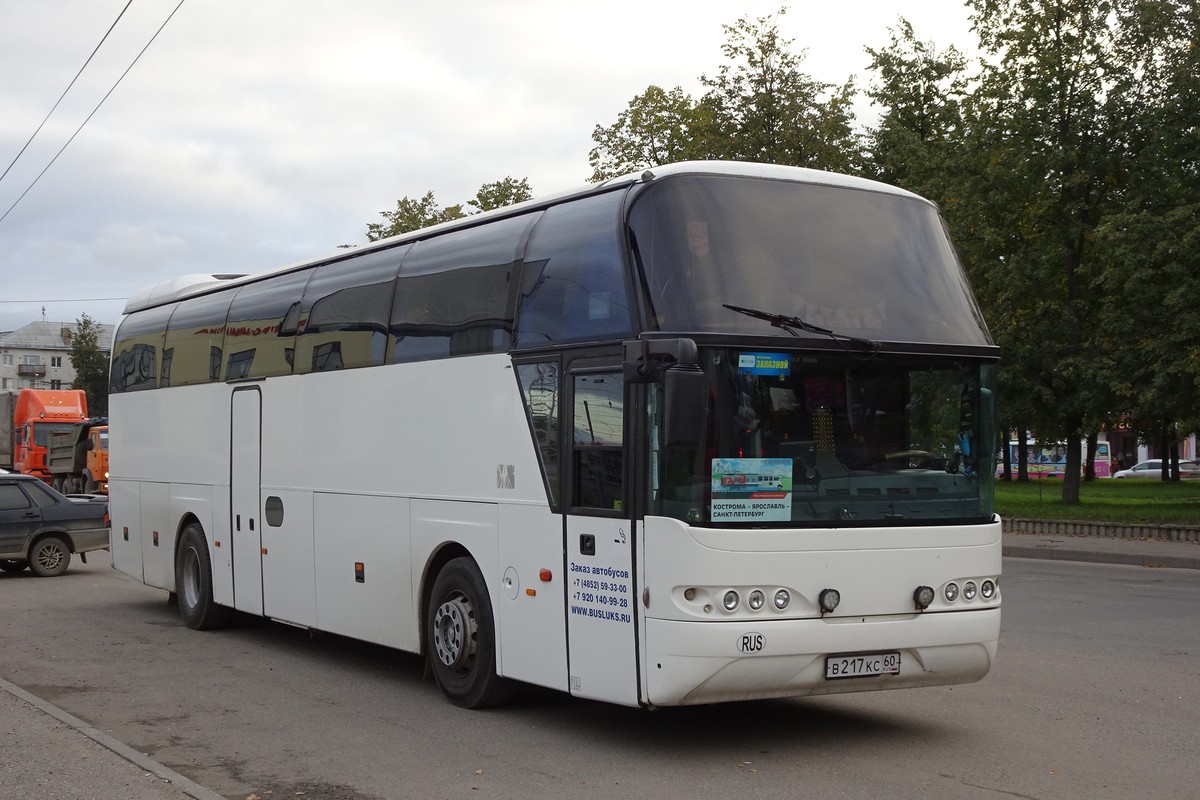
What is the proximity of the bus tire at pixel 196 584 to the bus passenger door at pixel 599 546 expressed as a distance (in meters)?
6.87

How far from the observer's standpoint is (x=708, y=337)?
752 centimetres

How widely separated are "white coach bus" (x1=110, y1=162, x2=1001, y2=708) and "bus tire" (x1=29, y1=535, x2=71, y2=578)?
474 inches

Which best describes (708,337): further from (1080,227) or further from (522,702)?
(1080,227)

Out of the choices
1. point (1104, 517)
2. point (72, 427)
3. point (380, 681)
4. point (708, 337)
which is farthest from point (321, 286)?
point (72, 427)

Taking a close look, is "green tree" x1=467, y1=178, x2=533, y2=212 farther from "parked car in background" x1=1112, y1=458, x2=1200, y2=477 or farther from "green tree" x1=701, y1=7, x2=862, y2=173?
"parked car in background" x1=1112, y1=458, x2=1200, y2=477

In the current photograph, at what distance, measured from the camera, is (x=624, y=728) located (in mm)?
8648

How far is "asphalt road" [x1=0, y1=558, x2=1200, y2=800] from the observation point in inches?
279

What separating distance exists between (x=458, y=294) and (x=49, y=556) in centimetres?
1339

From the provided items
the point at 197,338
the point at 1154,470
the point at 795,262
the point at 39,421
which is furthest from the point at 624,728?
the point at 1154,470

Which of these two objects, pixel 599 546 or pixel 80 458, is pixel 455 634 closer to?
pixel 599 546

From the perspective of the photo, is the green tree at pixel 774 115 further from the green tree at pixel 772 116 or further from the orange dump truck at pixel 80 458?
the orange dump truck at pixel 80 458

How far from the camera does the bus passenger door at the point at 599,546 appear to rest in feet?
25.4

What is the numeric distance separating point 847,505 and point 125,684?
236 inches

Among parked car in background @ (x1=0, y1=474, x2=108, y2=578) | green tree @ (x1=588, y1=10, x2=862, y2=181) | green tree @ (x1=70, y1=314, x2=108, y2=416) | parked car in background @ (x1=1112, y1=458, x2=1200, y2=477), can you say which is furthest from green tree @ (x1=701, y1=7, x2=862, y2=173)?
green tree @ (x1=70, y1=314, x2=108, y2=416)
